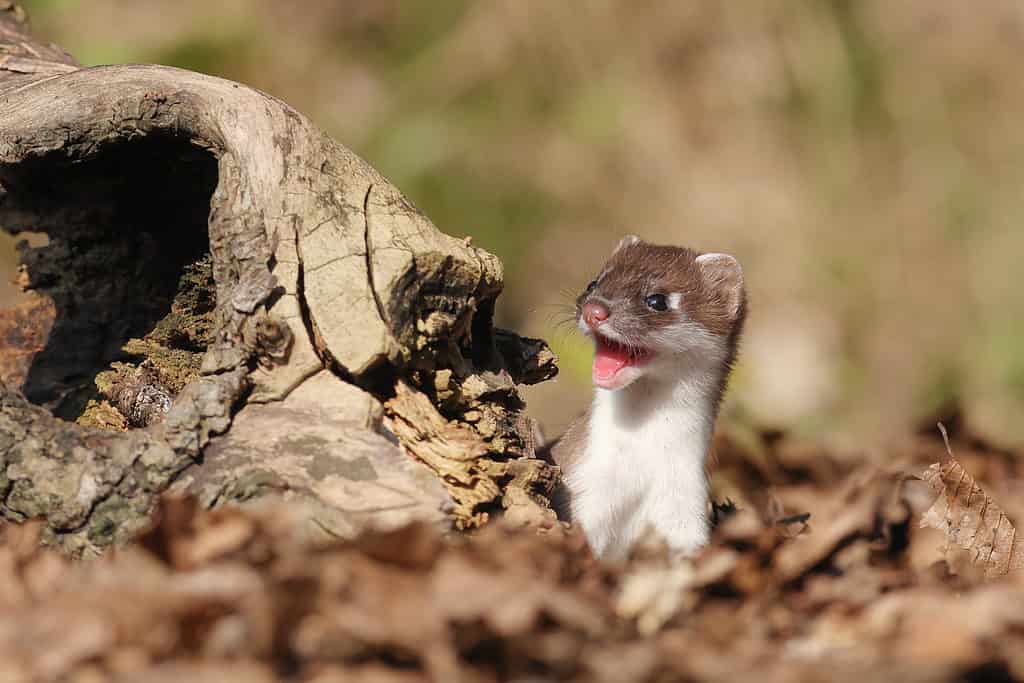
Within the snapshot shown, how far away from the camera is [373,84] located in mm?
8773

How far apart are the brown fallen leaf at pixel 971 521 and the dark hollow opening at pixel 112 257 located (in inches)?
99.3

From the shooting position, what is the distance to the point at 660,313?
441 cm

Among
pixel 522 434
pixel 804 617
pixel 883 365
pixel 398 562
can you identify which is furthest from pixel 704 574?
pixel 883 365

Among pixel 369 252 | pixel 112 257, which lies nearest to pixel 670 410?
pixel 369 252

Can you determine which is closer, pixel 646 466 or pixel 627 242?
pixel 646 466

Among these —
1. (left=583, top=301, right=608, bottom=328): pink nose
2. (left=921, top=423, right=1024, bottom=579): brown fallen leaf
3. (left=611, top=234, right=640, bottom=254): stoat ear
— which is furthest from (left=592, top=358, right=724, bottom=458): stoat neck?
(left=921, top=423, right=1024, bottom=579): brown fallen leaf

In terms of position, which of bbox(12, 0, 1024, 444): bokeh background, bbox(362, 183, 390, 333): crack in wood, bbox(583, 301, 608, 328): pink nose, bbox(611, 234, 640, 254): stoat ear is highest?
bbox(12, 0, 1024, 444): bokeh background

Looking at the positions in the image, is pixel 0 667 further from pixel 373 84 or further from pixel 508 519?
pixel 373 84

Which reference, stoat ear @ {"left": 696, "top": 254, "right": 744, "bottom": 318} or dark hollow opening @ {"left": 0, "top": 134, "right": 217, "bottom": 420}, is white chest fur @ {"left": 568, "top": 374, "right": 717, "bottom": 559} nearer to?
stoat ear @ {"left": 696, "top": 254, "right": 744, "bottom": 318}

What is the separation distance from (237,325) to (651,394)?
1849mm

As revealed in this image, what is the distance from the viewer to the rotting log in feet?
9.84

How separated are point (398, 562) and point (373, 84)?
277 inches

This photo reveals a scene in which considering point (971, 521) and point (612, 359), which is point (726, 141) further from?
point (971, 521)

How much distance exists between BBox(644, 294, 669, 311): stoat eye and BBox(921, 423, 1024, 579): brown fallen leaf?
3.77 ft
